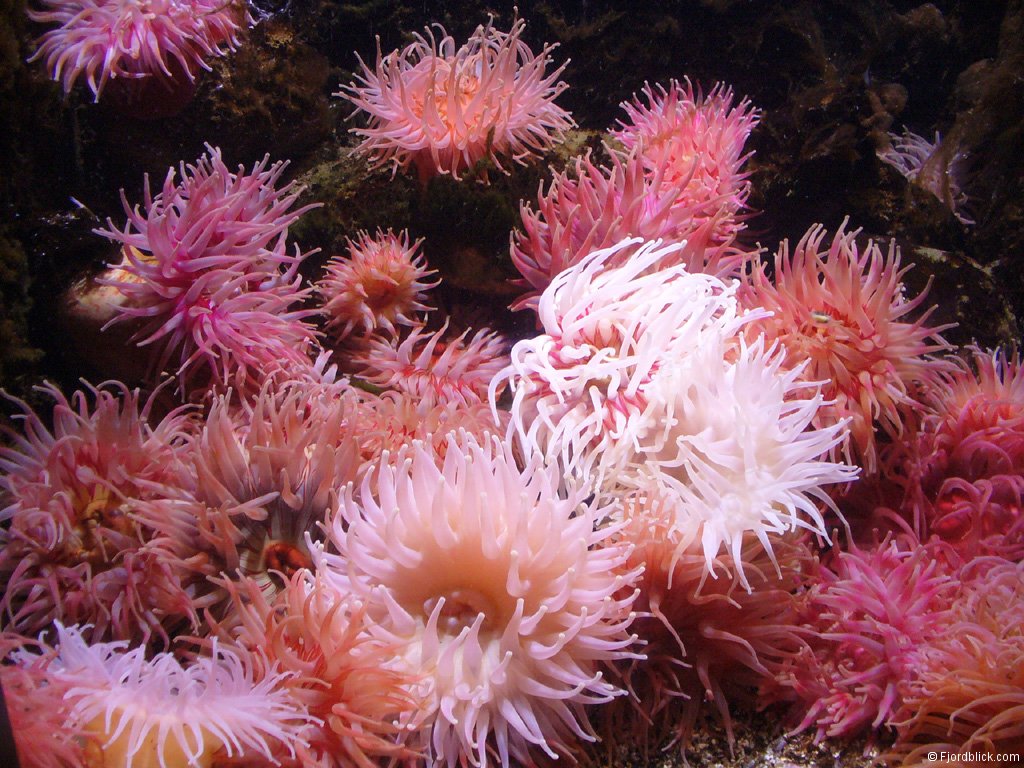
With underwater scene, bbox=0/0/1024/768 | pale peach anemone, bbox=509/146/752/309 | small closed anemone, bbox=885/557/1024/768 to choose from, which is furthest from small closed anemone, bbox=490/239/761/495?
small closed anemone, bbox=885/557/1024/768

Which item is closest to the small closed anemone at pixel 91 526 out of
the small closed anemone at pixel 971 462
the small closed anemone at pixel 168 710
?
the small closed anemone at pixel 168 710

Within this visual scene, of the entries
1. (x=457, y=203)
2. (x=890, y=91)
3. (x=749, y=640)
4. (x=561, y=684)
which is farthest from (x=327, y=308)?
(x=890, y=91)

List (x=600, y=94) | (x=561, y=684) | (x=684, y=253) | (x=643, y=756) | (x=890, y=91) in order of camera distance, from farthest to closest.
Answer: (x=890, y=91) < (x=600, y=94) < (x=684, y=253) < (x=643, y=756) < (x=561, y=684)

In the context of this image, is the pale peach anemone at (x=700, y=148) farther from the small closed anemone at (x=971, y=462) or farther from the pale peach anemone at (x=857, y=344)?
the small closed anemone at (x=971, y=462)

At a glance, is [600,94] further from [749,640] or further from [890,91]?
[749,640]

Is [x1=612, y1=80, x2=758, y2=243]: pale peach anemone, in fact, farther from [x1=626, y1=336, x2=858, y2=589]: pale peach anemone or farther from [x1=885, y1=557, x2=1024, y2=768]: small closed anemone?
[x1=885, y1=557, x2=1024, y2=768]: small closed anemone

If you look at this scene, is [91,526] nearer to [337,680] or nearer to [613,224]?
[337,680]
